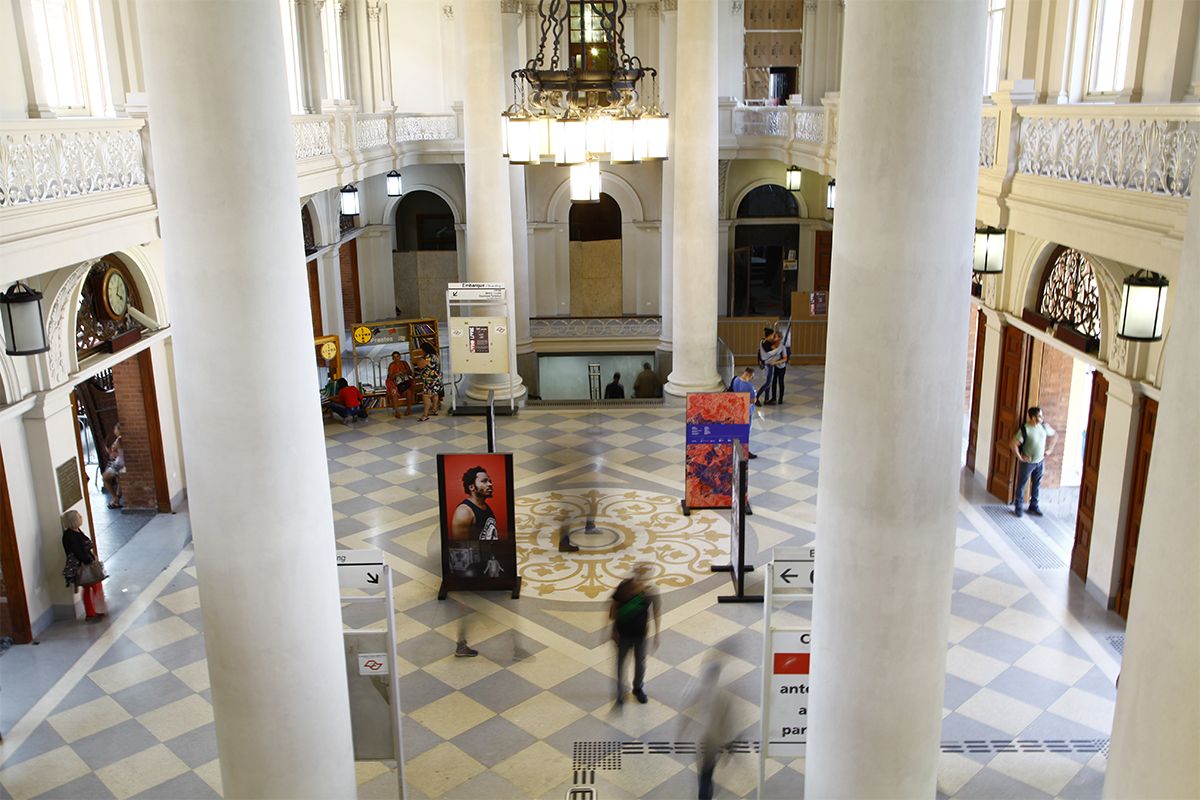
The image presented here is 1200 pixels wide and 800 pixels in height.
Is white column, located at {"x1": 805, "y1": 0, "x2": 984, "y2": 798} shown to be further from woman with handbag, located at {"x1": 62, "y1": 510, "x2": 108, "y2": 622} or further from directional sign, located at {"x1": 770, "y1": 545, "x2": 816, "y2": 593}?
woman with handbag, located at {"x1": 62, "y1": 510, "x2": 108, "y2": 622}

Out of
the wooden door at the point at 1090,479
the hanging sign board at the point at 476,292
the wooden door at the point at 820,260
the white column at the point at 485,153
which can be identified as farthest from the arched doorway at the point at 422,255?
the wooden door at the point at 1090,479

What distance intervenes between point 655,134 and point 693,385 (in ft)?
25.3

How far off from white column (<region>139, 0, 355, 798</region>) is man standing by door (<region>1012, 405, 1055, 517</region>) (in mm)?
9637

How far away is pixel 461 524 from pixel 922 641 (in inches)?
258

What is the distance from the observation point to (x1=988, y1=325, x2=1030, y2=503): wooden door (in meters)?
13.5

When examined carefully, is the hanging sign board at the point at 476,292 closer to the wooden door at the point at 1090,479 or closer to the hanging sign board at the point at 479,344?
Answer: the hanging sign board at the point at 479,344

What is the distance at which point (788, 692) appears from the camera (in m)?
6.71

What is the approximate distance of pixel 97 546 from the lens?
12.5m

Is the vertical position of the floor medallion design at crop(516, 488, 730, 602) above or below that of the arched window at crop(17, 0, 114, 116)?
below

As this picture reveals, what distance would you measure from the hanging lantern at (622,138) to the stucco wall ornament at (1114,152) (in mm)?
4135

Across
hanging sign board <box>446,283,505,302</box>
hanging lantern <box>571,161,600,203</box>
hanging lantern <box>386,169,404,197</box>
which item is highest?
hanging lantern <box>571,161,600,203</box>

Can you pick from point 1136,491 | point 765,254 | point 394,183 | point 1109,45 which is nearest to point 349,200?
point 394,183

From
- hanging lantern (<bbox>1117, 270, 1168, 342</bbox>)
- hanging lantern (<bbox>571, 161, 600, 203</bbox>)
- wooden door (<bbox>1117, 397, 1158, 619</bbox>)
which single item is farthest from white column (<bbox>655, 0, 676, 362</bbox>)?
hanging lantern (<bbox>1117, 270, 1168, 342</bbox>)

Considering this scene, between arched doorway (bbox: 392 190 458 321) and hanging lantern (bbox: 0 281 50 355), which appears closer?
hanging lantern (bbox: 0 281 50 355)
